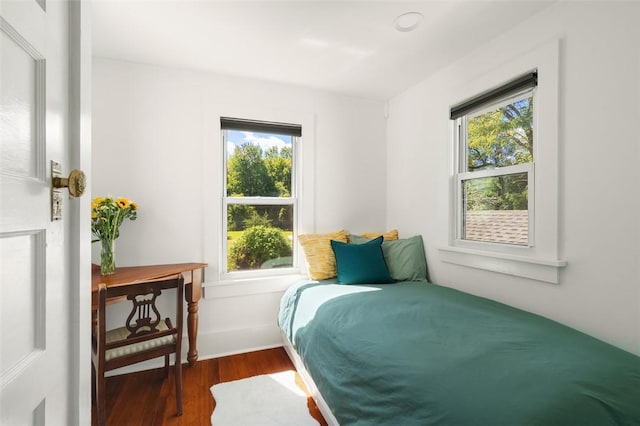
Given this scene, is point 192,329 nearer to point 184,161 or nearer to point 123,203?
point 123,203

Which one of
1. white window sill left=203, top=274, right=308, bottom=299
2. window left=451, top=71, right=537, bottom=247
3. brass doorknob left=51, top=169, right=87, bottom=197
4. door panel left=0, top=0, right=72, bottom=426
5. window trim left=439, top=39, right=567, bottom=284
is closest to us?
door panel left=0, top=0, right=72, bottom=426

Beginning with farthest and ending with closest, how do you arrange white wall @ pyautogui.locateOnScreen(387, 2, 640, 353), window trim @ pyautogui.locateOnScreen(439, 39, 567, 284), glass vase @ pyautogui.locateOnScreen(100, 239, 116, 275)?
glass vase @ pyautogui.locateOnScreen(100, 239, 116, 275)
window trim @ pyautogui.locateOnScreen(439, 39, 567, 284)
white wall @ pyautogui.locateOnScreen(387, 2, 640, 353)

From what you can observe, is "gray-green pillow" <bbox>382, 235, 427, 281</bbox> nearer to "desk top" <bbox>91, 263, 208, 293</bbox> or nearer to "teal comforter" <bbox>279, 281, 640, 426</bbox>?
"teal comforter" <bbox>279, 281, 640, 426</bbox>

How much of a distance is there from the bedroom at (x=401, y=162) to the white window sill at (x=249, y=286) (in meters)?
0.02

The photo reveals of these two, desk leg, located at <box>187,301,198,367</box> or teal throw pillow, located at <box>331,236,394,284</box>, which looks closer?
desk leg, located at <box>187,301,198,367</box>

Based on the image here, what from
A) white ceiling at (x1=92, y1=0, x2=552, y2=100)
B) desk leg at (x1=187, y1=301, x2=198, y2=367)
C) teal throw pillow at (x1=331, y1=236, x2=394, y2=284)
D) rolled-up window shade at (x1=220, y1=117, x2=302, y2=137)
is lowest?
desk leg at (x1=187, y1=301, x2=198, y2=367)

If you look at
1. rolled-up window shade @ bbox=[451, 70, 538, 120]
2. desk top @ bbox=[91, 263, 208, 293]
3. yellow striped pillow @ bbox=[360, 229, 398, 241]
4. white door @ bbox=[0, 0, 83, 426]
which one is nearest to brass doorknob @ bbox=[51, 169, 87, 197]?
white door @ bbox=[0, 0, 83, 426]

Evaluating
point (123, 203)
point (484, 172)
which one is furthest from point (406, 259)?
point (123, 203)

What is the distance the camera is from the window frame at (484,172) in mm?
1896

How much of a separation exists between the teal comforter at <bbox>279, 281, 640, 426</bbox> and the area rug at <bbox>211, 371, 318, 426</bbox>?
35 centimetres

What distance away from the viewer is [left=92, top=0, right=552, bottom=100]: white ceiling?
1777 millimetres

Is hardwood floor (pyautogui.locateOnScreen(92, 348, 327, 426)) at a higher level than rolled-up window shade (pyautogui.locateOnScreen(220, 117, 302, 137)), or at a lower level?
lower

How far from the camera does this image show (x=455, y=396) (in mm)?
1013

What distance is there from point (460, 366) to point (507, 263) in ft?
3.74
